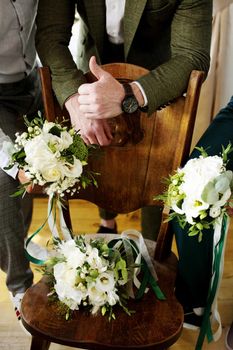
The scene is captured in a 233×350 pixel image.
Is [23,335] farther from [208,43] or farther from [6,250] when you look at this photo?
[208,43]

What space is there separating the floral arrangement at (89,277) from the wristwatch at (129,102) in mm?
350

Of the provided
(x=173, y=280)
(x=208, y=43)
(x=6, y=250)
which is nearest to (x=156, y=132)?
(x=208, y=43)

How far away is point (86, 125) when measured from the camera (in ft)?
4.38

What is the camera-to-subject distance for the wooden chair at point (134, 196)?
44.8 inches

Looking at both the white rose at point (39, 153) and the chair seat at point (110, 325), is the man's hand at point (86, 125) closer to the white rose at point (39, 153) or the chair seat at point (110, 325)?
the white rose at point (39, 153)

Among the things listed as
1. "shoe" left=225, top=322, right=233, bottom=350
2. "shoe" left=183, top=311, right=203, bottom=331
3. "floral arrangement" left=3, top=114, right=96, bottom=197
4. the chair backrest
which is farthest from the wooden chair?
"shoe" left=225, top=322, right=233, bottom=350

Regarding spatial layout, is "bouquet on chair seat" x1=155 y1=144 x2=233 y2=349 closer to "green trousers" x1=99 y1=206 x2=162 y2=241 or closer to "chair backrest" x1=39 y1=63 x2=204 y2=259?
"chair backrest" x1=39 y1=63 x2=204 y2=259

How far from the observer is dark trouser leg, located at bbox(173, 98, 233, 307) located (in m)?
1.31

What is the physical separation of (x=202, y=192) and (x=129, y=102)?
15.7 inches

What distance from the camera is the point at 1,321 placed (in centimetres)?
176

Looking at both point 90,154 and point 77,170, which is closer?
point 77,170

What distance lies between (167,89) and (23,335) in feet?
3.19

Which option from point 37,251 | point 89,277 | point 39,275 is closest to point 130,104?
point 89,277

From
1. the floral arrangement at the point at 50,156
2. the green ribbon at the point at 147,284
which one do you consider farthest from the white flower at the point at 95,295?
the floral arrangement at the point at 50,156
